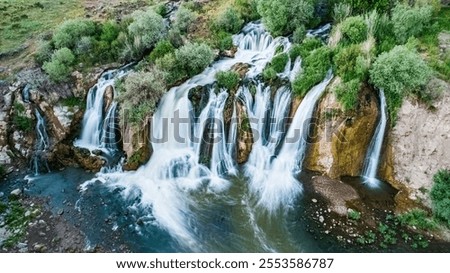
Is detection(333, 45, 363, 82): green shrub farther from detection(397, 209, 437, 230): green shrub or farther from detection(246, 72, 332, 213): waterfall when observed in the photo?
detection(397, 209, 437, 230): green shrub

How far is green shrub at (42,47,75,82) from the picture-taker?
15797 mm

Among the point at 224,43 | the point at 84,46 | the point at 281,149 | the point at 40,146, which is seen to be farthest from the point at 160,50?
the point at 281,149

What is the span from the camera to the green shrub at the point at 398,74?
39.2 feet

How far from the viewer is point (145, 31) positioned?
57.0 feet

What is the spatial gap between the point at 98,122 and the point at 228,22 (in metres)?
8.16

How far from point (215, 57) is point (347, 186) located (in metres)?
8.31

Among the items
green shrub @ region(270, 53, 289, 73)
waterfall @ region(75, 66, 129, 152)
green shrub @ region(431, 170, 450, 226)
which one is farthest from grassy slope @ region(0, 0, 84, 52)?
green shrub @ region(431, 170, 450, 226)

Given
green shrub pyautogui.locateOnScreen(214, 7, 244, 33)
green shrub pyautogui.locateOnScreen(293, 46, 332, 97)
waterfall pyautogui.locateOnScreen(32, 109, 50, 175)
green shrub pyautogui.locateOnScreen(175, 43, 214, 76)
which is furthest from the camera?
green shrub pyautogui.locateOnScreen(214, 7, 244, 33)

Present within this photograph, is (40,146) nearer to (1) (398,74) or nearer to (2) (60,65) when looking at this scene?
(2) (60,65)

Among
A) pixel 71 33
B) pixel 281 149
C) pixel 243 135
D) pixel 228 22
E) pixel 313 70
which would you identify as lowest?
pixel 281 149

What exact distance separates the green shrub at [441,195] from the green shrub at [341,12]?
780cm

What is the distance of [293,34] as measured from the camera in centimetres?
1627

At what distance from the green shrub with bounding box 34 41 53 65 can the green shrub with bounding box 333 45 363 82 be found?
529 inches

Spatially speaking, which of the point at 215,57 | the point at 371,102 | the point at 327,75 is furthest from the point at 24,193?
the point at 371,102
